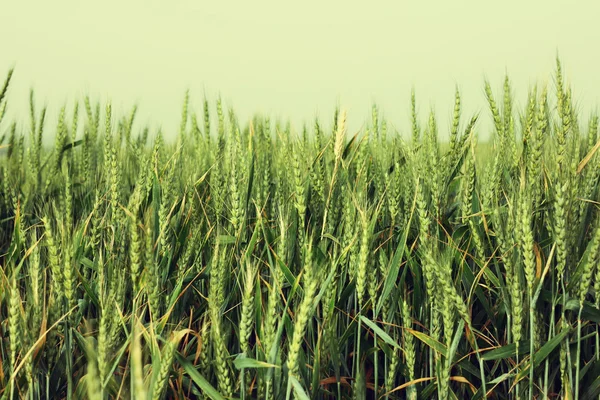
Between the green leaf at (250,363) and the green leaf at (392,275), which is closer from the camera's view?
the green leaf at (250,363)

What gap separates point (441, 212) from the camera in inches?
54.1

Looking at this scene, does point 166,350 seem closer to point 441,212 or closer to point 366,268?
point 366,268

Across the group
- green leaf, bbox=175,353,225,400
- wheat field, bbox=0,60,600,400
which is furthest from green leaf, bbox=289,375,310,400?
green leaf, bbox=175,353,225,400

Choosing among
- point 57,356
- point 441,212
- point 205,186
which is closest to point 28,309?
Result: point 57,356

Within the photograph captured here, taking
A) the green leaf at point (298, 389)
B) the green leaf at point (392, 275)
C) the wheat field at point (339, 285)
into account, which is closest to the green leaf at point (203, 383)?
the wheat field at point (339, 285)

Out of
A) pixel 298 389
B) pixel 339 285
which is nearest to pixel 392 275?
pixel 339 285

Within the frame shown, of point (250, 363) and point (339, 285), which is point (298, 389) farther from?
point (339, 285)

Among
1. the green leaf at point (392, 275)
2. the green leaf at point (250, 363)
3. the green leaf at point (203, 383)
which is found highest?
the green leaf at point (392, 275)

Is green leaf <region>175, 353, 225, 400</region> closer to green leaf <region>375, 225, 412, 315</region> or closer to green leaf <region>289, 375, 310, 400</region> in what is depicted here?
green leaf <region>289, 375, 310, 400</region>

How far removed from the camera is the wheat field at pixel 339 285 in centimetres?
103

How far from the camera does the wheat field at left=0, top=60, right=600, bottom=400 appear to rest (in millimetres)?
1030

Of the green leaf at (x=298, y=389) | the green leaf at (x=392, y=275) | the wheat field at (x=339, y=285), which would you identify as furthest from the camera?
the green leaf at (x=392, y=275)

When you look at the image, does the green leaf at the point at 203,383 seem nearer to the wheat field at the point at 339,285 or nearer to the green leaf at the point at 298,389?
the wheat field at the point at 339,285

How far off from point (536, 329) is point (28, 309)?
0.96 m
